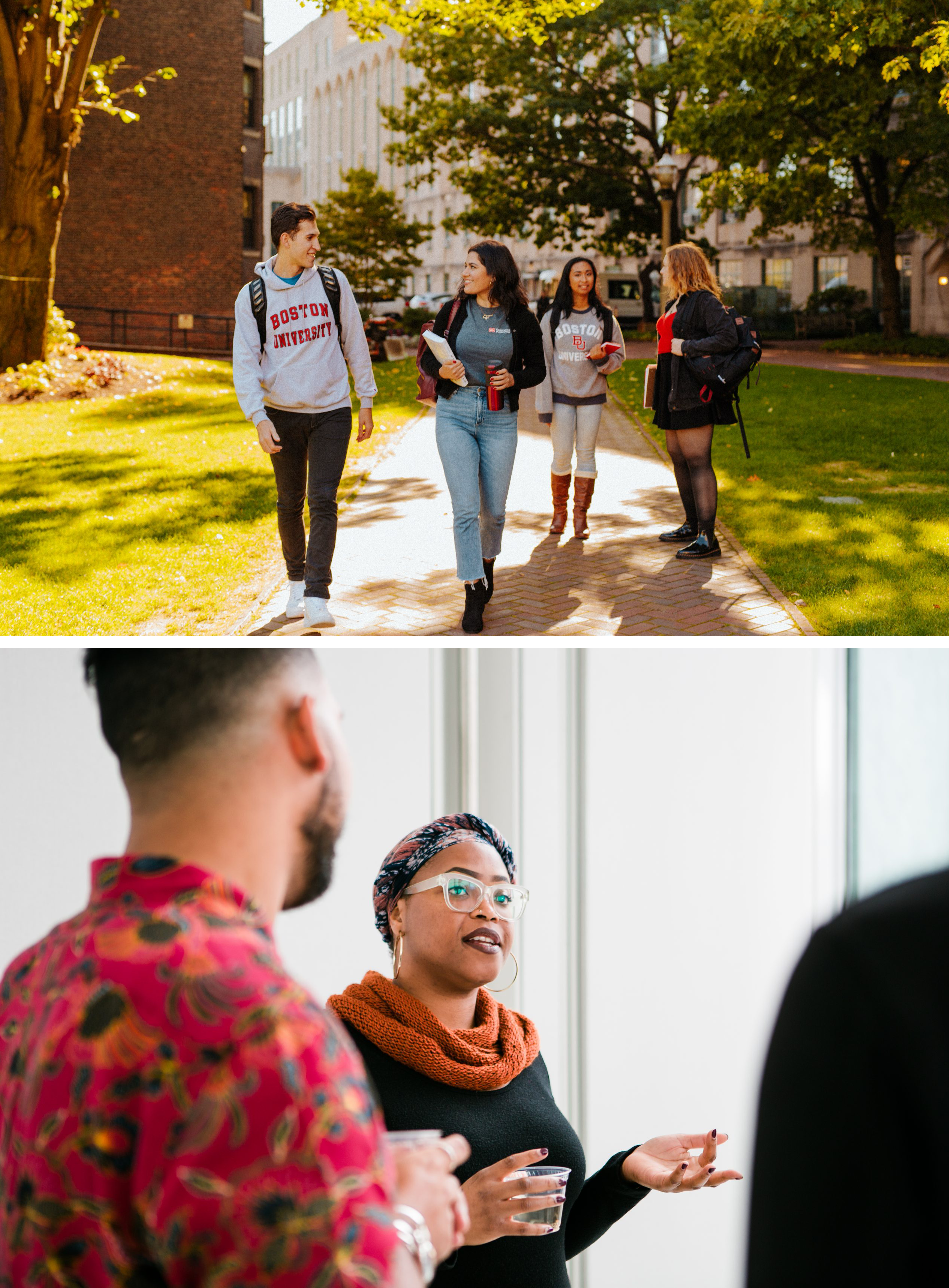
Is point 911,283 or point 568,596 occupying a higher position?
point 911,283

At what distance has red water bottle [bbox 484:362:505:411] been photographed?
17.4ft

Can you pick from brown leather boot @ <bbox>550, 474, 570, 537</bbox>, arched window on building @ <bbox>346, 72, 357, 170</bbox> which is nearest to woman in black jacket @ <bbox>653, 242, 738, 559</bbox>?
brown leather boot @ <bbox>550, 474, 570, 537</bbox>

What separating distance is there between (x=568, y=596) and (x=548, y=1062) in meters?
2.18

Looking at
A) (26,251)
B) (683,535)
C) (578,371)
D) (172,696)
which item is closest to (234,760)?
(172,696)

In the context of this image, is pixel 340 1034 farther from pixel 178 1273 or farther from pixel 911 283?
pixel 911 283

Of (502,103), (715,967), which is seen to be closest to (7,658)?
(715,967)

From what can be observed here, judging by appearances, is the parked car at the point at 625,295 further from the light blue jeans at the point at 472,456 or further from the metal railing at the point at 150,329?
the light blue jeans at the point at 472,456

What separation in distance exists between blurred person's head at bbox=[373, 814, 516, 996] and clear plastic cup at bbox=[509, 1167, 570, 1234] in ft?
1.69

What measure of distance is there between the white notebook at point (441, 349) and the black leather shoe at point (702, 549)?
2.14 meters

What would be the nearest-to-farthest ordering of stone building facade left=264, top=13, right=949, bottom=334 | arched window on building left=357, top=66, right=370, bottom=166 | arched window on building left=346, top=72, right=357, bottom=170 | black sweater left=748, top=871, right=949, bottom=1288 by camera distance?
black sweater left=748, top=871, right=949, bottom=1288 → stone building facade left=264, top=13, right=949, bottom=334 → arched window on building left=357, top=66, right=370, bottom=166 → arched window on building left=346, top=72, right=357, bottom=170

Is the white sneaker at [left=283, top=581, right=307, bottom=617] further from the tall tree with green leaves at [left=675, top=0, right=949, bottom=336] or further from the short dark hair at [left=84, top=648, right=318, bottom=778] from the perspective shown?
the tall tree with green leaves at [left=675, top=0, right=949, bottom=336]

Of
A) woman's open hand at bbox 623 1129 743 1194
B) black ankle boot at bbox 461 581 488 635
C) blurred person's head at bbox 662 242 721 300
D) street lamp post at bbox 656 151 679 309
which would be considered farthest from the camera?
street lamp post at bbox 656 151 679 309

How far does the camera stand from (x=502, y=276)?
533 centimetres

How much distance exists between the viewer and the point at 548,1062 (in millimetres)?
5137
